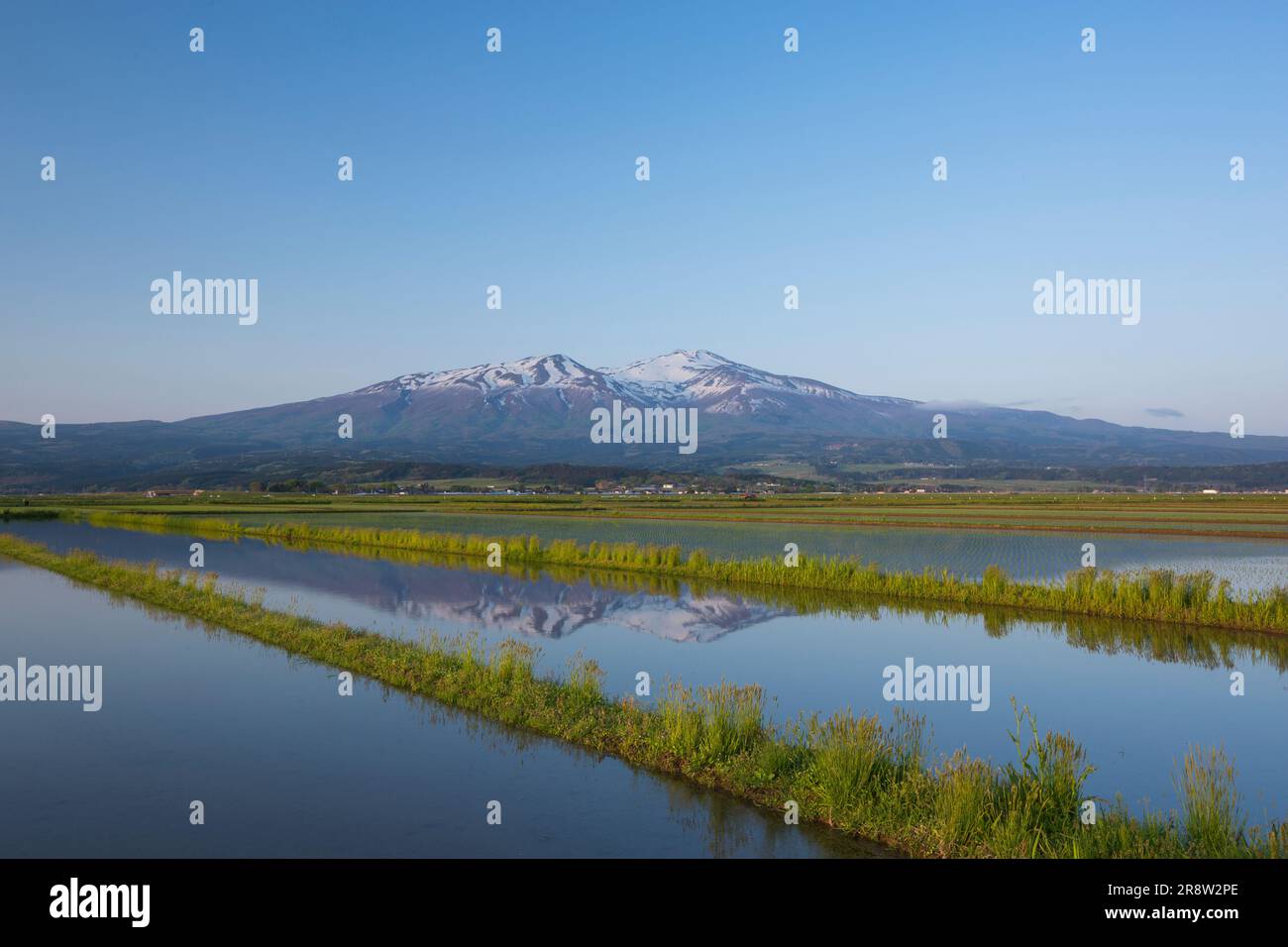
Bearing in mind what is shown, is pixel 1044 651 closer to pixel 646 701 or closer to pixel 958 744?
pixel 958 744

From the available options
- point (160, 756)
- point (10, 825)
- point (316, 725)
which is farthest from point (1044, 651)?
point (10, 825)

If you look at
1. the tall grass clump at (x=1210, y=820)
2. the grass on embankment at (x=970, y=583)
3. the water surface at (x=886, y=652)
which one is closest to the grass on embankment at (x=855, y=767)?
the tall grass clump at (x=1210, y=820)

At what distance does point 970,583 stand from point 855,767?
16.8m

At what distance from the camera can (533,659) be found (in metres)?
15.3

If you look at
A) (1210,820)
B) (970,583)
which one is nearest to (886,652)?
(970,583)

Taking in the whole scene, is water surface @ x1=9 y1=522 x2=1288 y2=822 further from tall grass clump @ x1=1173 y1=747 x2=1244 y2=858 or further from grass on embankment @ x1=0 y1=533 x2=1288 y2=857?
tall grass clump @ x1=1173 y1=747 x2=1244 y2=858

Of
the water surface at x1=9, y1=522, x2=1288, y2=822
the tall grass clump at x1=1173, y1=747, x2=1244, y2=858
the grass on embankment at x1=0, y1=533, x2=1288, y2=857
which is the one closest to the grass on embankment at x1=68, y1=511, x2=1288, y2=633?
the water surface at x1=9, y1=522, x2=1288, y2=822

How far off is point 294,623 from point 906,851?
14.8m

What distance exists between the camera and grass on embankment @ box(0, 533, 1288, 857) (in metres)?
7.55

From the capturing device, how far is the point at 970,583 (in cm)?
2419

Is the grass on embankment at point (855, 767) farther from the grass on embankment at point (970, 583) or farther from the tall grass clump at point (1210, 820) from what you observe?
the grass on embankment at point (970, 583)

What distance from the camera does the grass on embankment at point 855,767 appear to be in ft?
24.8

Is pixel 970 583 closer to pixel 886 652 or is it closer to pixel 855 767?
pixel 886 652

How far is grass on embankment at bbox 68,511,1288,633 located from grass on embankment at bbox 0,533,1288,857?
1011 centimetres
